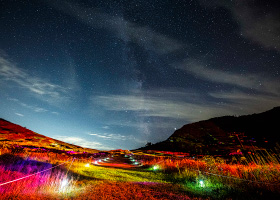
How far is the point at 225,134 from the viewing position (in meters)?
34.6

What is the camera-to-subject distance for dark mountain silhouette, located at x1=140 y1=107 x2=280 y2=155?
1090 inches

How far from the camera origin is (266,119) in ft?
109

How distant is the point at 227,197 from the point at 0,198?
567 cm

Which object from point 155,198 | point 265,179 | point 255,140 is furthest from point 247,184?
point 255,140

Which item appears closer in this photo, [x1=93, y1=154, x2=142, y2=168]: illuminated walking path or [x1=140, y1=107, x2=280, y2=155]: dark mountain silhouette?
[x1=93, y1=154, x2=142, y2=168]: illuminated walking path

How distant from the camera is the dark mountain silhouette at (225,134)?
2770cm

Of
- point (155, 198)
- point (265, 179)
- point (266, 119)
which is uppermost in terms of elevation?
point (266, 119)

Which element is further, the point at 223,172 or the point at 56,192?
the point at 223,172

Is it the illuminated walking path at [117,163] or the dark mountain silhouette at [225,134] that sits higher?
the dark mountain silhouette at [225,134]

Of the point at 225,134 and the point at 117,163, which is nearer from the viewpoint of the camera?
the point at 117,163

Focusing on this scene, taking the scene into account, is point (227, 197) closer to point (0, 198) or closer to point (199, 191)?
point (199, 191)

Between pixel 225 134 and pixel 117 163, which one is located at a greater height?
pixel 225 134

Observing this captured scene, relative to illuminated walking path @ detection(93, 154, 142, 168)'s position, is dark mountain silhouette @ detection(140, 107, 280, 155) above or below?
above

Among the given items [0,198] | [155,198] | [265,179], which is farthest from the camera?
[265,179]
